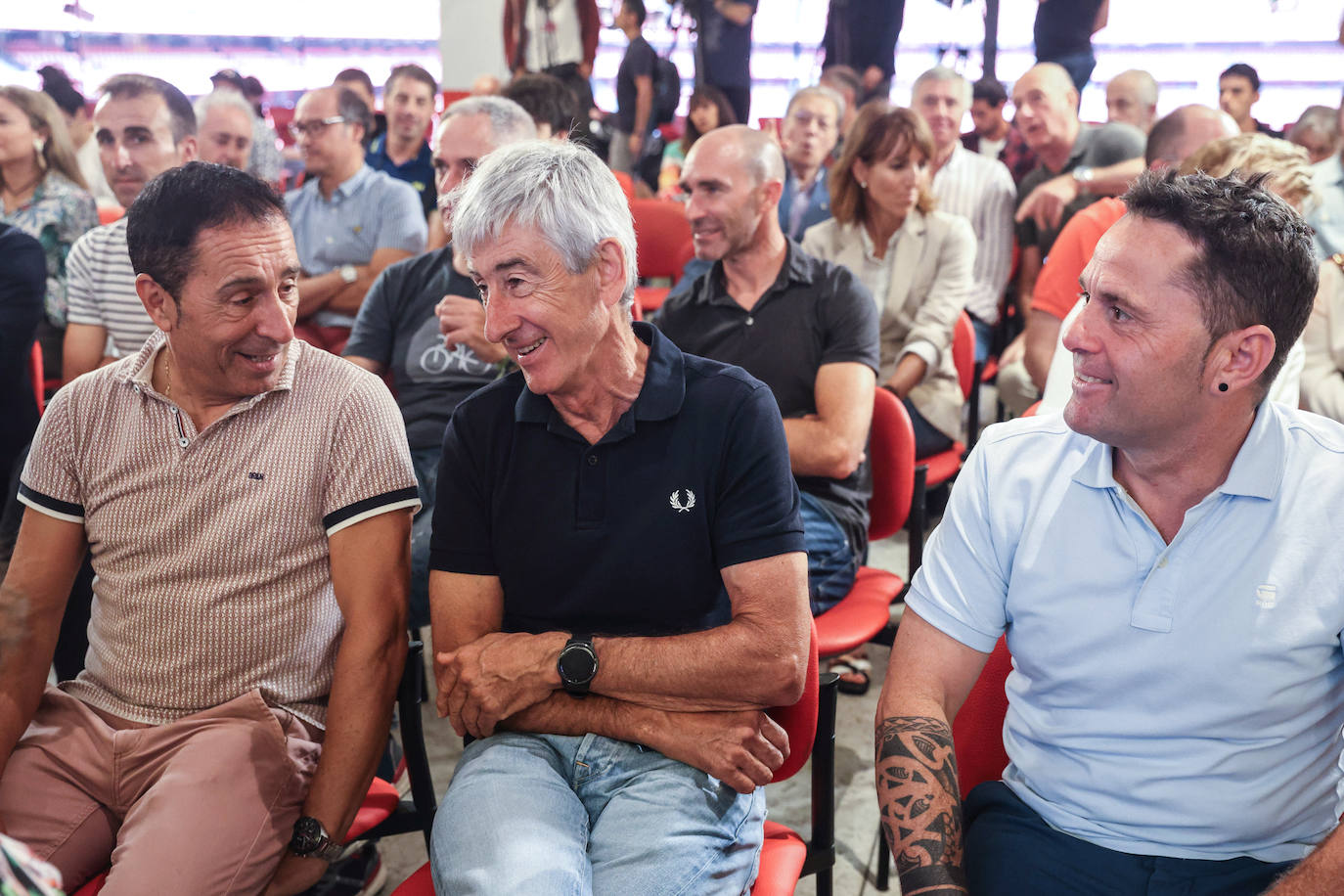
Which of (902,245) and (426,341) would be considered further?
(902,245)

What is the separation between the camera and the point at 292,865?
145 cm

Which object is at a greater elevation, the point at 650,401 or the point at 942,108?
the point at 942,108

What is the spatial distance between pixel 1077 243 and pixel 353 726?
2.29 metres

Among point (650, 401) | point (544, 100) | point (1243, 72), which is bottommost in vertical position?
point (650, 401)

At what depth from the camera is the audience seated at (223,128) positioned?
3844 millimetres

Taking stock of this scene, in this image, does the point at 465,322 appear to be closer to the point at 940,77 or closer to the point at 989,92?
the point at 940,77

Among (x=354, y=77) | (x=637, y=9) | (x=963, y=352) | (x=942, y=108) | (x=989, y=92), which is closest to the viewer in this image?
(x=963, y=352)

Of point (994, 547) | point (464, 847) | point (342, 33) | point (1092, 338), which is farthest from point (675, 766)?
point (342, 33)

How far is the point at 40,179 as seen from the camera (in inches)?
139

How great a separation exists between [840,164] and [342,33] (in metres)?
7.12

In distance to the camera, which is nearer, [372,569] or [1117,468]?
[1117,468]

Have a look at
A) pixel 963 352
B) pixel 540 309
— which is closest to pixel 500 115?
pixel 540 309

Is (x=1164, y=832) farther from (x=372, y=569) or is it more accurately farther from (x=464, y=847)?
(x=372, y=569)

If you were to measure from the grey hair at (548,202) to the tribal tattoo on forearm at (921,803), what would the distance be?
816mm
